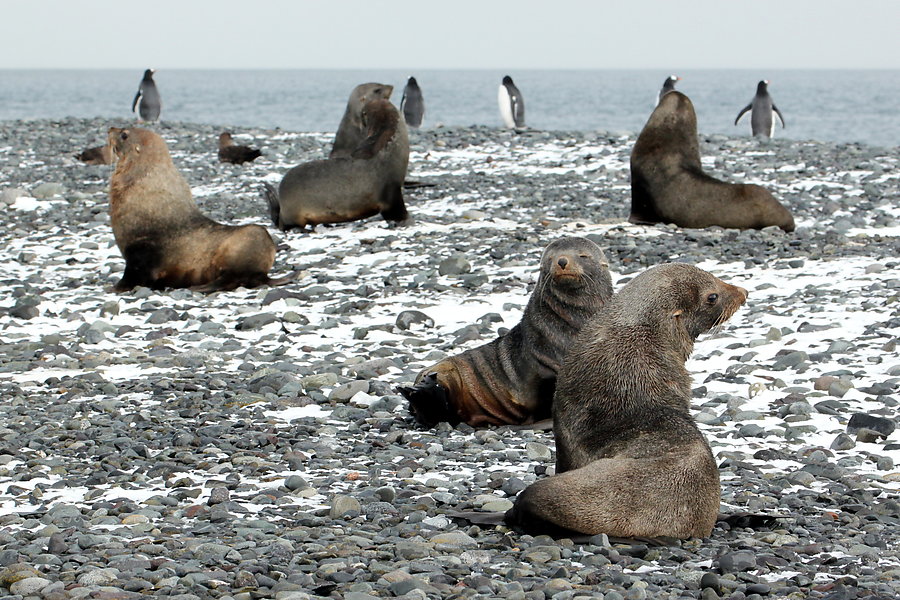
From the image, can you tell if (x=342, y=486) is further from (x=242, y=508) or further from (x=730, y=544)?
(x=730, y=544)

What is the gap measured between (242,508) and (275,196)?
699 centimetres

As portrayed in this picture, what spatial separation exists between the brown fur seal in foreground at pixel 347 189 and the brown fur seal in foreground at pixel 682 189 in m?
2.10

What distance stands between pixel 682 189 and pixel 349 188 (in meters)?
2.90

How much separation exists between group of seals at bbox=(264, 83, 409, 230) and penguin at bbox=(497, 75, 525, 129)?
12.5m

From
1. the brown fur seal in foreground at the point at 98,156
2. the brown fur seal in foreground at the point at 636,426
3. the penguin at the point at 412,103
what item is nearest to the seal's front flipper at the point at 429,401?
the brown fur seal in foreground at the point at 636,426

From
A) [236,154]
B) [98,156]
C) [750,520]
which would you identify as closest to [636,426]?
[750,520]

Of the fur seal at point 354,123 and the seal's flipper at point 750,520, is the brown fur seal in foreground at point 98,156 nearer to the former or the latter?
the fur seal at point 354,123

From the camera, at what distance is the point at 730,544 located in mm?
3561

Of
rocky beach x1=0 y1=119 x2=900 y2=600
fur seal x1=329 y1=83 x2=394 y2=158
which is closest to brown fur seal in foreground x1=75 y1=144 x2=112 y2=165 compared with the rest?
rocky beach x1=0 y1=119 x2=900 y2=600

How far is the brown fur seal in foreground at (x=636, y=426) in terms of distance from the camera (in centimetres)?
347

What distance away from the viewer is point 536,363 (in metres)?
5.18

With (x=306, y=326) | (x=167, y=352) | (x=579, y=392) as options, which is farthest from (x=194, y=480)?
(x=306, y=326)

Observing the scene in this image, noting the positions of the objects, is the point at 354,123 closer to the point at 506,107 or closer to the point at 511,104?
the point at 511,104

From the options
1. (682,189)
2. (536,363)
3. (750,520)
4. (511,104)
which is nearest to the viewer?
(750,520)
